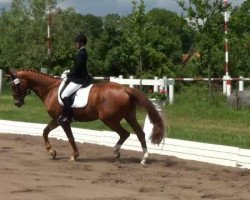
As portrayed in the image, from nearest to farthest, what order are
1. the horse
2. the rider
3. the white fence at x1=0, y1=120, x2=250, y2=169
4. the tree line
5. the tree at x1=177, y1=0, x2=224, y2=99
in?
the white fence at x1=0, y1=120, x2=250, y2=169, the horse, the rider, the tree at x1=177, y1=0, x2=224, y2=99, the tree line

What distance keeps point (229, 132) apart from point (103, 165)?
486 cm

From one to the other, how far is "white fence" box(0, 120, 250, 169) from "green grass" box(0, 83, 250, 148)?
87cm

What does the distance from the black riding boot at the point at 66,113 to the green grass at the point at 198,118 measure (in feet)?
4.51

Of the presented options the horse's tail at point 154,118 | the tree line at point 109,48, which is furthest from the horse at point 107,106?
the tree line at point 109,48

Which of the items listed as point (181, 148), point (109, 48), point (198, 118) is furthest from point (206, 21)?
point (109, 48)

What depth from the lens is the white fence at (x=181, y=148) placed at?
11.0 meters

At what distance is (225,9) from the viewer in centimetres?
2069

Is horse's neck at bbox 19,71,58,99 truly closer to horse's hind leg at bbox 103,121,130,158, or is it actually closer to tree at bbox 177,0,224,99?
horse's hind leg at bbox 103,121,130,158

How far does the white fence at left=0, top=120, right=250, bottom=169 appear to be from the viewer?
10992mm

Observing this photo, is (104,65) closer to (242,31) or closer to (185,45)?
(242,31)

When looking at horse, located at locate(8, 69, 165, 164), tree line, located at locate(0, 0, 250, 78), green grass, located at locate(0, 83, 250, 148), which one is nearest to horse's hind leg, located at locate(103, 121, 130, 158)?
horse, located at locate(8, 69, 165, 164)

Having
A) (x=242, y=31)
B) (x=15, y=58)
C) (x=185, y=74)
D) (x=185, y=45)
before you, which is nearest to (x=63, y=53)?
(x=15, y=58)

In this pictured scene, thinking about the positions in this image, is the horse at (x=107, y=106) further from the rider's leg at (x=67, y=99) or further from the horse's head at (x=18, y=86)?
the rider's leg at (x=67, y=99)

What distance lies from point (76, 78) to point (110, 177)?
2.65 meters
